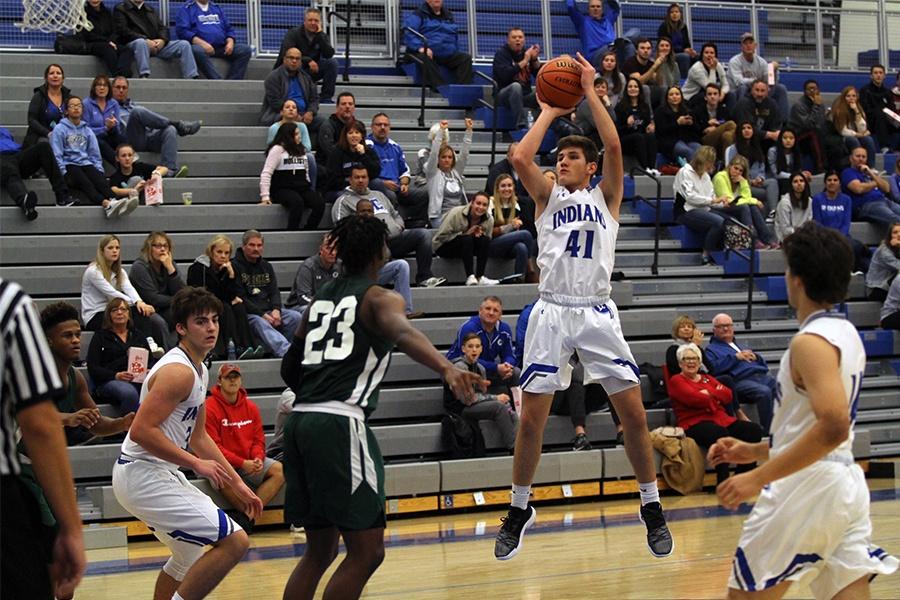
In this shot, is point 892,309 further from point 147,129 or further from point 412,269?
point 147,129

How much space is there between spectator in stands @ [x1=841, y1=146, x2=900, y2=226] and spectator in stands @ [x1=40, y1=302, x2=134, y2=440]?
1178cm

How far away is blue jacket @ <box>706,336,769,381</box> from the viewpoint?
42.1 feet

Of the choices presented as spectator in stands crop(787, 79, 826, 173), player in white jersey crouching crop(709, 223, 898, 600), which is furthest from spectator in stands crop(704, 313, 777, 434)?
player in white jersey crouching crop(709, 223, 898, 600)

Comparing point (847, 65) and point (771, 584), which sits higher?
point (847, 65)

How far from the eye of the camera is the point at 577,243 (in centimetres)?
718

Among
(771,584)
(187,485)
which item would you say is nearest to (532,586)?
(187,485)

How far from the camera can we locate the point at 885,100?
58.2 ft

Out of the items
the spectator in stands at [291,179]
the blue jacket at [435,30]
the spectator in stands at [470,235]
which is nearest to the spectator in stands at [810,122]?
the blue jacket at [435,30]

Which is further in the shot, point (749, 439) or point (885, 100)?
point (885, 100)

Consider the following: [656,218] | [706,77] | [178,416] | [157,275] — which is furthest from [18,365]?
[706,77]

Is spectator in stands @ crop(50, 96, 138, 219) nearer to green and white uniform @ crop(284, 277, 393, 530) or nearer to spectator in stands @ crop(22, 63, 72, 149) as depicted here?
spectator in stands @ crop(22, 63, 72, 149)

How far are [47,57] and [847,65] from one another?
11.7 meters

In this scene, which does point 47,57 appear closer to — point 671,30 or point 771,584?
point 671,30

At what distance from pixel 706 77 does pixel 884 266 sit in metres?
3.45
